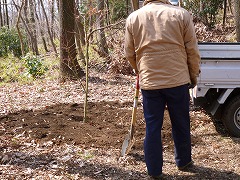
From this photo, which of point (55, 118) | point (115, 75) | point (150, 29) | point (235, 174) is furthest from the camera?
point (115, 75)

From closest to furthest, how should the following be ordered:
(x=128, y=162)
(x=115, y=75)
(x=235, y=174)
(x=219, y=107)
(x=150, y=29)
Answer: (x=150, y=29), (x=235, y=174), (x=128, y=162), (x=219, y=107), (x=115, y=75)

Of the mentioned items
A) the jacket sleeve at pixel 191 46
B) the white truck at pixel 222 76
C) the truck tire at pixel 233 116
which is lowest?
the truck tire at pixel 233 116

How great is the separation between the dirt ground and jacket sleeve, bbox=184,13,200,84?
126cm

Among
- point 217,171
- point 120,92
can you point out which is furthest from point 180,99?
point 120,92

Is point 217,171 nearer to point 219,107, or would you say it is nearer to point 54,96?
point 219,107

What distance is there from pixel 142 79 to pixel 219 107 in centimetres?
183

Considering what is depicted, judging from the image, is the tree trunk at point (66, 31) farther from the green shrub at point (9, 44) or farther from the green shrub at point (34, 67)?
the green shrub at point (9, 44)

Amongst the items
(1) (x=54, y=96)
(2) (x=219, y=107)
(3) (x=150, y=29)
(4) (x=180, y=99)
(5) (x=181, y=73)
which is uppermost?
(3) (x=150, y=29)

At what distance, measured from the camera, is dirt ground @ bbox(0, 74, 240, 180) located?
167 inches

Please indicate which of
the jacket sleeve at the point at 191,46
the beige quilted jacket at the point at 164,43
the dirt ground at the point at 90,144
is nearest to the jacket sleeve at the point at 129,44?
the beige quilted jacket at the point at 164,43

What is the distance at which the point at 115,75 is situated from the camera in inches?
441

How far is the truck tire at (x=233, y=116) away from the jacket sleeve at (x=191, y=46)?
1.34 metres

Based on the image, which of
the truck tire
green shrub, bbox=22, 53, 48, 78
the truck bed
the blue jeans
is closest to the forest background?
the truck tire

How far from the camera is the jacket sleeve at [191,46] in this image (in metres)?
3.72
